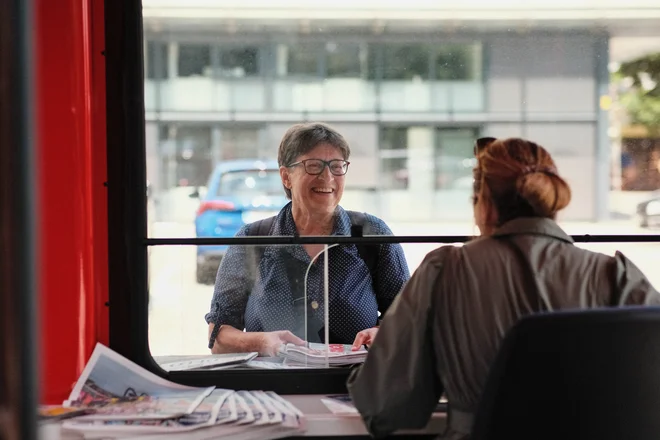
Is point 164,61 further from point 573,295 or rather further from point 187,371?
point 573,295

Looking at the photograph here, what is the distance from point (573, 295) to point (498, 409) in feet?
1.09

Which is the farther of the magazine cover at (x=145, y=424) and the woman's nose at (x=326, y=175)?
the woman's nose at (x=326, y=175)

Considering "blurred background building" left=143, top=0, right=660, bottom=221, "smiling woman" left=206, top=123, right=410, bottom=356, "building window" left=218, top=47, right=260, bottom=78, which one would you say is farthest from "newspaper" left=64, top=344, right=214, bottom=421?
"building window" left=218, top=47, right=260, bottom=78

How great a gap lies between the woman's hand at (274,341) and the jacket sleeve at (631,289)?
84 centimetres

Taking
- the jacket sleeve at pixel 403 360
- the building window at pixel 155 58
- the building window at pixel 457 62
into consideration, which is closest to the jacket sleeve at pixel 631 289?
the jacket sleeve at pixel 403 360

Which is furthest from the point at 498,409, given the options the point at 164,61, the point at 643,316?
the point at 164,61

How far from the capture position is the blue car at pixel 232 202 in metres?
2.31

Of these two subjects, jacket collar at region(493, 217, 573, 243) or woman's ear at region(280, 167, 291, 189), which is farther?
woman's ear at region(280, 167, 291, 189)

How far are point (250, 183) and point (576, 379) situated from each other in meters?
1.16

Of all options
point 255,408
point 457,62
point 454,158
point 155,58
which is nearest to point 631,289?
point 454,158

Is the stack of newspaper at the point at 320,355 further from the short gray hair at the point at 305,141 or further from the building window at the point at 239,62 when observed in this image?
the building window at the point at 239,62

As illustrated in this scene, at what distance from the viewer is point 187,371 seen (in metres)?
2.30

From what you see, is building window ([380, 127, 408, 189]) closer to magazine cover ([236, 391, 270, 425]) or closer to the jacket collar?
the jacket collar

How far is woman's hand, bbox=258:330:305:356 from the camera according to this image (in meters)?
2.38
